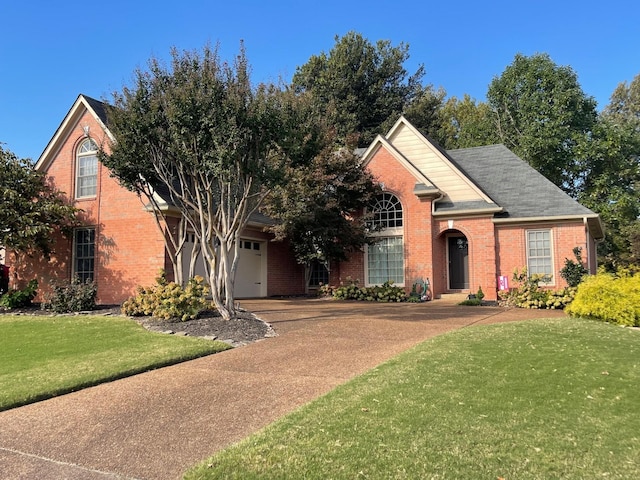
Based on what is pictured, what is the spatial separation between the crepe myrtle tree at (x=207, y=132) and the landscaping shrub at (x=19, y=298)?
696 centimetres

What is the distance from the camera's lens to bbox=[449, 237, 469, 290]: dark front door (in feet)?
65.4

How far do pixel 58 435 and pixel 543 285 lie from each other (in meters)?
17.2

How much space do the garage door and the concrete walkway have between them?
10.4 meters

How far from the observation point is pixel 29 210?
16297 mm

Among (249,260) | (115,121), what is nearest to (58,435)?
(115,121)

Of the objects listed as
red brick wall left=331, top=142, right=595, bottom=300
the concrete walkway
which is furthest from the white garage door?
the concrete walkway

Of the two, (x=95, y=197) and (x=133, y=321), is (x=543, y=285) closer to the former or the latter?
(x=133, y=321)

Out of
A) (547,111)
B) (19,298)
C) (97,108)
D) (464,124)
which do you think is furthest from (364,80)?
(19,298)

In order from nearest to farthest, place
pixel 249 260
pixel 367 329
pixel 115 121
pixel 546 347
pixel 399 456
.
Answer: pixel 399 456, pixel 546 347, pixel 367 329, pixel 115 121, pixel 249 260

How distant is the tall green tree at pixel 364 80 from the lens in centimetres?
4009

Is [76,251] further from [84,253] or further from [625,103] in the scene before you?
[625,103]

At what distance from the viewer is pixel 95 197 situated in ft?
57.2

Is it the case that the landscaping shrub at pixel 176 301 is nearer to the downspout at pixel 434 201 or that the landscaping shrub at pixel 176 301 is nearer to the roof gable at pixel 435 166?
the downspout at pixel 434 201

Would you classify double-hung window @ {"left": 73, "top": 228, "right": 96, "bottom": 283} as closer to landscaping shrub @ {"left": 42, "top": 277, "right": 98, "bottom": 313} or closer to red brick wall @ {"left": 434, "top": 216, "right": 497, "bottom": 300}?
landscaping shrub @ {"left": 42, "top": 277, "right": 98, "bottom": 313}
